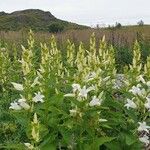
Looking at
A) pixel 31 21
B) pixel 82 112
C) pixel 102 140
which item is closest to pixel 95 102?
pixel 82 112

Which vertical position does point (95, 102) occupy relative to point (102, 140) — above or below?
above

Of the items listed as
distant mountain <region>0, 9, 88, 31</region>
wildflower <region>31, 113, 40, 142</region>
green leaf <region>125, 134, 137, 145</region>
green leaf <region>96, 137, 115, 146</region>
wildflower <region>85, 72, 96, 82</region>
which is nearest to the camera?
wildflower <region>31, 113, 40, 142</region>

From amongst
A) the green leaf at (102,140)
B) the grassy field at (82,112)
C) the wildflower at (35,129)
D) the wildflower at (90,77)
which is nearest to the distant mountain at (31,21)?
the grassy field at (82,112)

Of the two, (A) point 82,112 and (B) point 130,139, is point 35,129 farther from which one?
(B) point 130,139

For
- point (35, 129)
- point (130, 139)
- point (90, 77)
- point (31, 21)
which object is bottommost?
point (31, 21)

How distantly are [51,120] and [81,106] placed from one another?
617 millimetres

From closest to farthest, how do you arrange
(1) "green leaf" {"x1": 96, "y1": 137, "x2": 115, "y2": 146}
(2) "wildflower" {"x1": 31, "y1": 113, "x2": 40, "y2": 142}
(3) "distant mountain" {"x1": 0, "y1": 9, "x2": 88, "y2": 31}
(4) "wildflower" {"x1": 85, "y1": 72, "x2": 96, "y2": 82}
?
(2) "wildflower" {"x1": 31, "y1": 113, "x2": 40, "y2": 142} → (1) "green leaf" {"x1": 96, "y1": 137, "x2": 115, "y2": 146} → (4) "wildflower" {"x1": 85, "y1": 72, "x2": 96, "y2": 82} → (3) "distant mountain" {"x1": 0, "y1": 9, "x2": 88, "y2": 31}

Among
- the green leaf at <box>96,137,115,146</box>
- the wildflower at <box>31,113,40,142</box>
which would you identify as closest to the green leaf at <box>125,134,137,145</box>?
the green leaf at <box>96,137,115,146</box>

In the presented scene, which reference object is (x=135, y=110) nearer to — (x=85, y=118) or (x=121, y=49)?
(x=85, y=118)

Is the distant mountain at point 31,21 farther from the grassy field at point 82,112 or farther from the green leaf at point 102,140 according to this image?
the green leaf at point 102,140

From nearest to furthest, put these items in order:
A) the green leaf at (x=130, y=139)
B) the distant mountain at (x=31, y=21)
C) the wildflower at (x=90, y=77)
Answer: the green leaf at (x=130, y=139) < the wildflower at (x=90, y=77) < the distant mountain at (x=31, y=21)

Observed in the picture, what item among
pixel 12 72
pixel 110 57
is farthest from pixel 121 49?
pixel 110 57

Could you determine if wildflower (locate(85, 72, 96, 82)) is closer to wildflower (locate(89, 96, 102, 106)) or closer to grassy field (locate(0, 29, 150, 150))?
grassy field (locate(0, 29, 150, 150))

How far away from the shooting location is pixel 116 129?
213 inches
